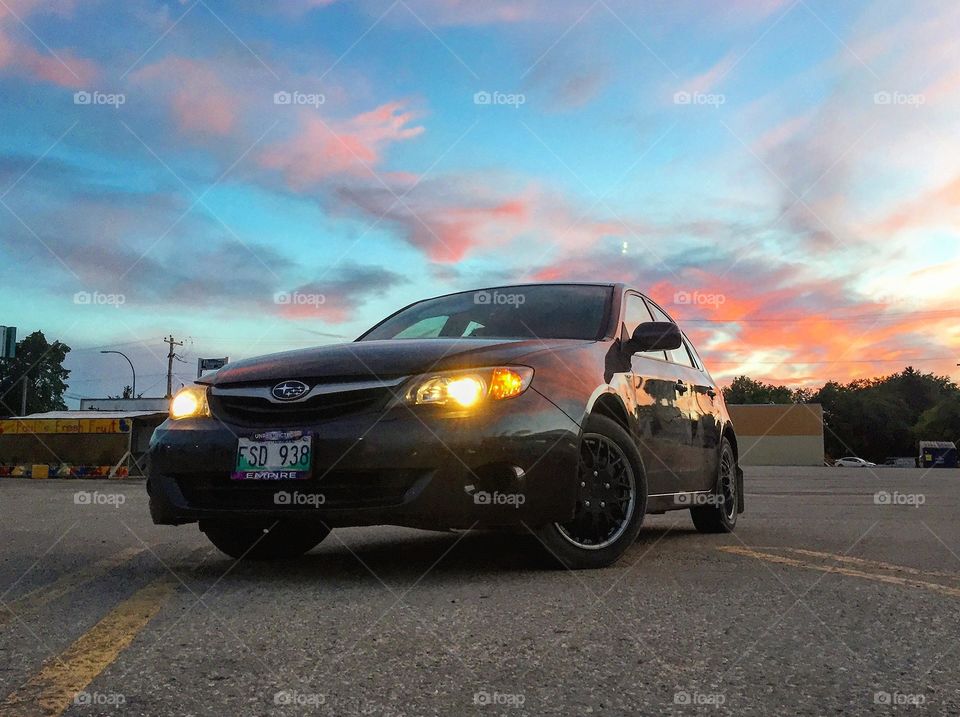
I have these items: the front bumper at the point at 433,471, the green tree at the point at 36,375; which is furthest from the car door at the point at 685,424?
the green tree at the point at 36,375

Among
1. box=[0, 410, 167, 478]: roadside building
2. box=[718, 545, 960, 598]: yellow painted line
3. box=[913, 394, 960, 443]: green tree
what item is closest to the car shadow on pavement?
box=[718, 545, 960, 598]: yellow painted line

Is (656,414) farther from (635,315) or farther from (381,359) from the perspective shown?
(381,359)

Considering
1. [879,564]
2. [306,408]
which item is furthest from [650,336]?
[306,408]

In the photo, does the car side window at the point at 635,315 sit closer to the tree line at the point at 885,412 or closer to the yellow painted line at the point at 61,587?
the yellow painted line at the point at 61,587

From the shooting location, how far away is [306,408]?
434 cm

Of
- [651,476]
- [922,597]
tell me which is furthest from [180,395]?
[922,597]

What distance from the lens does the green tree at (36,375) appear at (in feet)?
317

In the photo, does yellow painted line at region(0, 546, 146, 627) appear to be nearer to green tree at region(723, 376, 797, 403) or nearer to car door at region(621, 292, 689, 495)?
car door at region(621, 292, 689, 495)

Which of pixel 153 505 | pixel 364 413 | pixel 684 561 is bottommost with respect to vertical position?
pixel 684 561

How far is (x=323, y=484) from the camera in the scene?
4.24 meters

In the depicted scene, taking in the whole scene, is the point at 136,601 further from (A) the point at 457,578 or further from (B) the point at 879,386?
(B) the point at 879,386

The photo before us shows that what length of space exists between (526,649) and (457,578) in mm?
1449

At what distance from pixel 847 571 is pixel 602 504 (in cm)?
120

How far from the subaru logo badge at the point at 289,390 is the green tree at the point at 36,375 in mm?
100739
